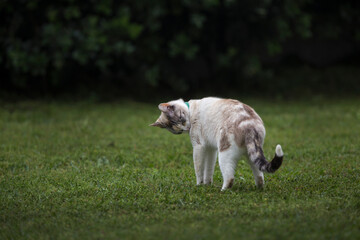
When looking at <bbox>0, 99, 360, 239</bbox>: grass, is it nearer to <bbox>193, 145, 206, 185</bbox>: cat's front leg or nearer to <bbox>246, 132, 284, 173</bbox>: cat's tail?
<bbox>193, 145, 206, 185</bbox>: cat's front leg

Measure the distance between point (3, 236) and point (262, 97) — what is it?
958 centimetres

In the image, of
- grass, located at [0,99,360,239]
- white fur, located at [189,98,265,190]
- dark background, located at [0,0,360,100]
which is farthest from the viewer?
dark background, located at [0,0,360,100]

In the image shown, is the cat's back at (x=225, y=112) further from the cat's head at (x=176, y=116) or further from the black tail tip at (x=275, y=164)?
the black tail tip at (x=275, y=164)

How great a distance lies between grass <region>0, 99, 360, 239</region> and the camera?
3994mm

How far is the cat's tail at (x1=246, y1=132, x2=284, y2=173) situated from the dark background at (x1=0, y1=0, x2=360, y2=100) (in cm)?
735

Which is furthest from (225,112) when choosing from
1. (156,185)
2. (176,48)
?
(176,48)

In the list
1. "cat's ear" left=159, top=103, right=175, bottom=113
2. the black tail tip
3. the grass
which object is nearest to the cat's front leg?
the grass

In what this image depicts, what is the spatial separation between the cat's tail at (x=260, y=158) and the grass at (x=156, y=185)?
37cm

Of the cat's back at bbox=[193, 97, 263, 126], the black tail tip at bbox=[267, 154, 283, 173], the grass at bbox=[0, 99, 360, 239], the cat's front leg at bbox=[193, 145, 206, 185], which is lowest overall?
the grass at bbox=[0, 99, 360, 239]

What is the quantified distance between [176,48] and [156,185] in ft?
22.7

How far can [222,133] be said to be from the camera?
486cm

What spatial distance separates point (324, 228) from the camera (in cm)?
379

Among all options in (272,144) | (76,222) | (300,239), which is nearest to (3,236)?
(76,222)

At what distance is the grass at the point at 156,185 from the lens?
399 centimetres
